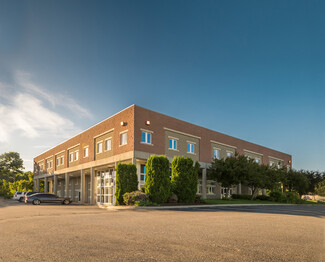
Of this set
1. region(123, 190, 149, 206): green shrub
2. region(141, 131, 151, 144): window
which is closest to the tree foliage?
region(141, 131, 151, 144): window

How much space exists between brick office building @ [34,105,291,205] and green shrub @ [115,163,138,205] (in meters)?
2.65

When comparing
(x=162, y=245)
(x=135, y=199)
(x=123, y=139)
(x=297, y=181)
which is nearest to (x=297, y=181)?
(x=297, y=181)

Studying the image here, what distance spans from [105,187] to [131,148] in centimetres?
908

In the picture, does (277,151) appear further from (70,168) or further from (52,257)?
(52,257)

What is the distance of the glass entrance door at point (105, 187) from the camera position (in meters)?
35.7

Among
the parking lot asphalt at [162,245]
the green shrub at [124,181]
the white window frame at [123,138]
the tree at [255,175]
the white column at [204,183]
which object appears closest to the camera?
the parking lot asphalt at [162,245]

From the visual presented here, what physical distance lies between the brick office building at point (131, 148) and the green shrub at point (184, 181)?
207 inches

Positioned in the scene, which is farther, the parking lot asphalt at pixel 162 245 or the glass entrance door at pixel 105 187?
the glass entrance door at pixel 105 187

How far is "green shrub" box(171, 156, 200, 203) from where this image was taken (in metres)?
27.0

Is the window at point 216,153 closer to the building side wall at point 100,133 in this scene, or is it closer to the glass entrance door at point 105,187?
the glass entrance door at point 105,187

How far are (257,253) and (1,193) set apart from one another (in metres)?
67.1

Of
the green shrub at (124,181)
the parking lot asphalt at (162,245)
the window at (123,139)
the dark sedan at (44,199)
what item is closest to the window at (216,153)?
the window at (123,139)

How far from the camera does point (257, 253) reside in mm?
6562

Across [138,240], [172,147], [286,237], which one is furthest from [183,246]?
[172,147]
